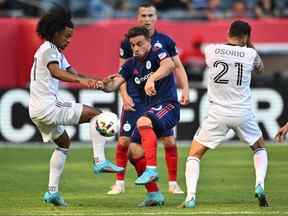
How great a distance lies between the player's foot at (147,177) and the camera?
11.6 meters

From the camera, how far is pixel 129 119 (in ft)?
45.0

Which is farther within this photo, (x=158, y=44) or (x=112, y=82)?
(x=158, y=44)

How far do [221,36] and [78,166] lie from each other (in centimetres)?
1032

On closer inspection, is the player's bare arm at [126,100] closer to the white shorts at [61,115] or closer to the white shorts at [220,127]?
the white shorts at [61,115]

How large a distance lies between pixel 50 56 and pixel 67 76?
1.19 ft

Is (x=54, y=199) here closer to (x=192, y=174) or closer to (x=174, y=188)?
(x=192, y=174)

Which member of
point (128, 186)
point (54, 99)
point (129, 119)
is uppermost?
point (54, 99)

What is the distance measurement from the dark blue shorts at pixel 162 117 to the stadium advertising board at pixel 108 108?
8589 millimetres

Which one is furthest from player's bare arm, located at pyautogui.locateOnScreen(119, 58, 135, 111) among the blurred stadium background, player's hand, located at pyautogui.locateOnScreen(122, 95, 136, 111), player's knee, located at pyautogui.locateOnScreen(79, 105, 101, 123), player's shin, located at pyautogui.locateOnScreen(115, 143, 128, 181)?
the blurred stadium background

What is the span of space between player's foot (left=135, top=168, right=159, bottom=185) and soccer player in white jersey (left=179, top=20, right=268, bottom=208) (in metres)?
0.40

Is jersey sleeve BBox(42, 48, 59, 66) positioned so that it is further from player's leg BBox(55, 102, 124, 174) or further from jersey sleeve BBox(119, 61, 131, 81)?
jersey sleeve BBox(119, 61, 131, 81)

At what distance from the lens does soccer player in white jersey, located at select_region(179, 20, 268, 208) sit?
11867 mm

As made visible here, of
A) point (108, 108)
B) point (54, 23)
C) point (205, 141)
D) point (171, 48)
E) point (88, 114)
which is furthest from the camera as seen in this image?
point (108, 108)

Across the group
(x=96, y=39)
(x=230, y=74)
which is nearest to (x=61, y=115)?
(x=230, y=74)
